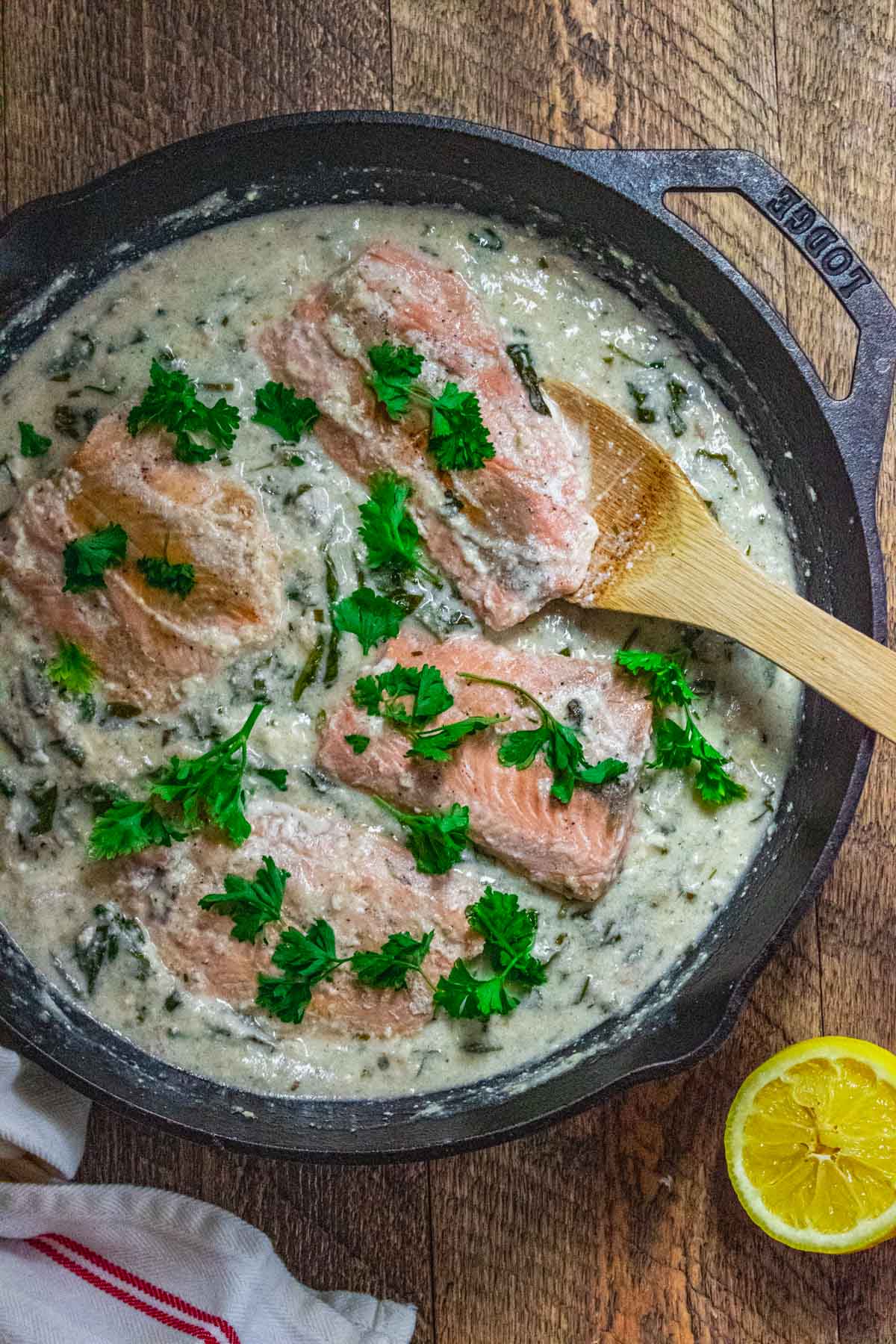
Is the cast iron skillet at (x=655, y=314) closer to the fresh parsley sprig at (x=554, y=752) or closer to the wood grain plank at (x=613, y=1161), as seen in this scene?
the wood grain plank at (x=613, y=1161)

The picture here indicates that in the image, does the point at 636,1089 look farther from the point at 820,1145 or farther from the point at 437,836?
the point at 437,836

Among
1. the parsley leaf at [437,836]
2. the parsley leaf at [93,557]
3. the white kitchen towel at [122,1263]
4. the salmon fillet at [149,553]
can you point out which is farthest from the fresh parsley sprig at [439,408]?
the white kitchen towel at [122,1263]

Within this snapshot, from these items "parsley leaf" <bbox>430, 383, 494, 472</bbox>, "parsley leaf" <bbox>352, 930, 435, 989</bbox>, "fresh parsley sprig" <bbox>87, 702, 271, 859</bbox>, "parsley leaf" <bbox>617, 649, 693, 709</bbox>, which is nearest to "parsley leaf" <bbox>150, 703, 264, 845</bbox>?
"fresh parsley sprig" <bbox>87, 702, 271, 859</bbox>

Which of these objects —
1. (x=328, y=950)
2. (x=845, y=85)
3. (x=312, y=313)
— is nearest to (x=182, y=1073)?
(x=328, y=950)

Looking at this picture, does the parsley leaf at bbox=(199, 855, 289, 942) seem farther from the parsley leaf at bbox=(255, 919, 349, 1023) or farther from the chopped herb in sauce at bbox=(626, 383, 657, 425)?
the chopped herb in sauce at bbox=(626, 383, 657, 425)

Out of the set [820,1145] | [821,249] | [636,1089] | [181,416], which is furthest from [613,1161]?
[821,249]
